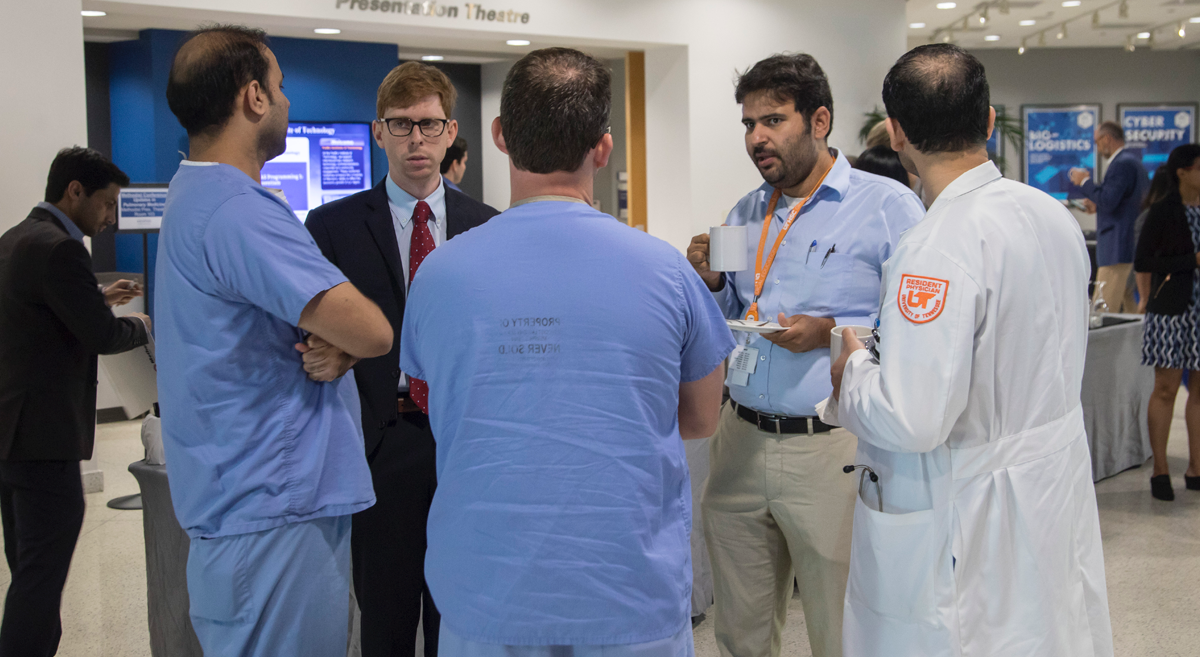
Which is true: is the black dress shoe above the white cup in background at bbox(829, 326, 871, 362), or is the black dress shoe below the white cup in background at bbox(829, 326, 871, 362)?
below

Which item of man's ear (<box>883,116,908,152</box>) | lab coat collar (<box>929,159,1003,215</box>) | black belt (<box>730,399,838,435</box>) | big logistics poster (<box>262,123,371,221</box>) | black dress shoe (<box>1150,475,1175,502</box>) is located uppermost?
big logistics poster (<box>262,123,371,221</box>)

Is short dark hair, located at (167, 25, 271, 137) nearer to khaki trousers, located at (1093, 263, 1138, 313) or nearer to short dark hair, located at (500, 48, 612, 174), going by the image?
short dark hair, located at (500, 48, 612, 174)

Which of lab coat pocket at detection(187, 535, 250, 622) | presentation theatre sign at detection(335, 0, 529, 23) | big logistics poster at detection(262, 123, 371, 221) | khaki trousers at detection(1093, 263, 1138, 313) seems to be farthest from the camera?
khaki trousers at detection(1093, 263, 1138, 313)

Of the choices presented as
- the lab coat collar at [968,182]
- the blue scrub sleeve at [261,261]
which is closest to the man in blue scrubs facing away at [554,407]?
the blue scrub sleeve at [261,261]

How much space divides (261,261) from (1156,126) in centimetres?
1558

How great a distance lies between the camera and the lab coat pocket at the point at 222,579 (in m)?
1.55

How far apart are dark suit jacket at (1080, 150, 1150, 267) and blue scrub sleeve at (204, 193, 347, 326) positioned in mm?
8516

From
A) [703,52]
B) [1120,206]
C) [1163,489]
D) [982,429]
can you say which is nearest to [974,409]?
[982,429]

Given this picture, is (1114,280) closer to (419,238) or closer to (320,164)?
(320,164)

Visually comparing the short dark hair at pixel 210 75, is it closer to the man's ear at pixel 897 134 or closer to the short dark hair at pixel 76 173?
the man's ear at pixel 897 134

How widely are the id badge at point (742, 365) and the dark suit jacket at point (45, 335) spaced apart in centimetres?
189

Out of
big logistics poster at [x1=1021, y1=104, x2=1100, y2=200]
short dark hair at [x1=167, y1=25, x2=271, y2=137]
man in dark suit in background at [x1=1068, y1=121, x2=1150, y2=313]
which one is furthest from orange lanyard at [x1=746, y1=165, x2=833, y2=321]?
big logistics poster at [x1=1021, y1=104, x2=1100, y2=200]

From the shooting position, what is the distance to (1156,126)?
13.8 m

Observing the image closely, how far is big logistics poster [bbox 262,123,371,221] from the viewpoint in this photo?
795cm
